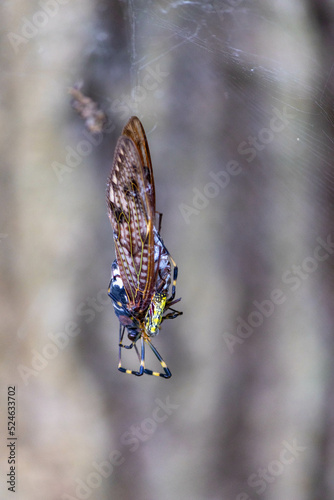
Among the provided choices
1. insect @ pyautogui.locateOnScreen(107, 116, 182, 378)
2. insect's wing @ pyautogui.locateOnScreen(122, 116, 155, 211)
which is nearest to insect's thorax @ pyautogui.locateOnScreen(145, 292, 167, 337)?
insect @ pyautogui.locateOnScreen(107, 116, 182, 378)

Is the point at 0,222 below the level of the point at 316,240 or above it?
below

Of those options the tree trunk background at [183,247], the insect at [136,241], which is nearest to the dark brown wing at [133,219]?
the insect at [136,241]

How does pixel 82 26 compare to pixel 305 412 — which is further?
pixel 305 412

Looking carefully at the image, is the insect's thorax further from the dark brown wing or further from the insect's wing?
the insect's wing

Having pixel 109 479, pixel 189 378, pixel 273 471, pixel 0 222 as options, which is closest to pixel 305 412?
pixel 273 471

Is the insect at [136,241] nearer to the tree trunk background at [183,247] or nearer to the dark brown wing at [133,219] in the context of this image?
the dark brown wing at [133,219]

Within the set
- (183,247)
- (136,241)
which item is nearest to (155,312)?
(136,241)

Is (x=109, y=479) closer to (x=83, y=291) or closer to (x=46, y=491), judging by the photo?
(x=46, y=491)

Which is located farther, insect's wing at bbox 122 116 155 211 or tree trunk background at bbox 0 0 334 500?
tree trunk background at bbox 0 0 334 500
